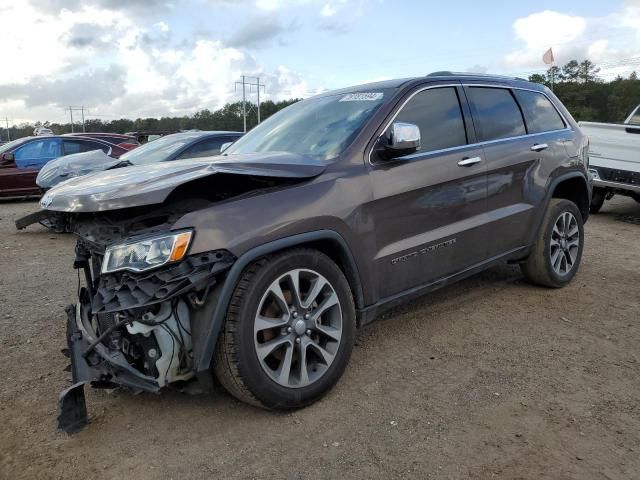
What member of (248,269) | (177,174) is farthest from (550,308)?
(177,174)

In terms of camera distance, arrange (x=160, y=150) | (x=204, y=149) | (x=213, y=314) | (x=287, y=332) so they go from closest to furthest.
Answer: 1. (x=213, y=314)
2. (x=287, y=332)
3. (x=160, y=150)
4. (x=204, y=149)

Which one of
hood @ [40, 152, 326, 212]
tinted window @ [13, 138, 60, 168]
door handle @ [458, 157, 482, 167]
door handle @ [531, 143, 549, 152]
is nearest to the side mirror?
hood @ [40, 152, 326, 212]

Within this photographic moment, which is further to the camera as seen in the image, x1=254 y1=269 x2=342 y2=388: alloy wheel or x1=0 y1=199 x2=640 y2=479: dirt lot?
x1=254 y1=269 x2=342 y2=388: alloy wheel

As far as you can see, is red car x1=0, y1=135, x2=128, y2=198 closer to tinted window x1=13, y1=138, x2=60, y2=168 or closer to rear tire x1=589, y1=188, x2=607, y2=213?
tinted window x1=13, y1=138, x2=60, y2=168

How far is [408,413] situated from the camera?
2.90 metres

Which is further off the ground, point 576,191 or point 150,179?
point 150,179

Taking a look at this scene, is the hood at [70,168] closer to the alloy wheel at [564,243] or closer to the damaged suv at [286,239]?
the damaged suv at [286,239]

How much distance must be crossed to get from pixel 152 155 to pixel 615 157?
278 inches

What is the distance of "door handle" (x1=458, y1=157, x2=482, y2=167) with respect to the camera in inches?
150

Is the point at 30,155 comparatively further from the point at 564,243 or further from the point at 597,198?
the point at 597,198

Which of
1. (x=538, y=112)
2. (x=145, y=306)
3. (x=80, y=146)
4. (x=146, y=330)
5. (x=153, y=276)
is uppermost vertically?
(x=538, y=112)

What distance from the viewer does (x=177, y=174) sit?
274cm

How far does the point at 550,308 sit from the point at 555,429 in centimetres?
192

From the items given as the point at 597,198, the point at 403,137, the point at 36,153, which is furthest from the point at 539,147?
the point at 36,153
